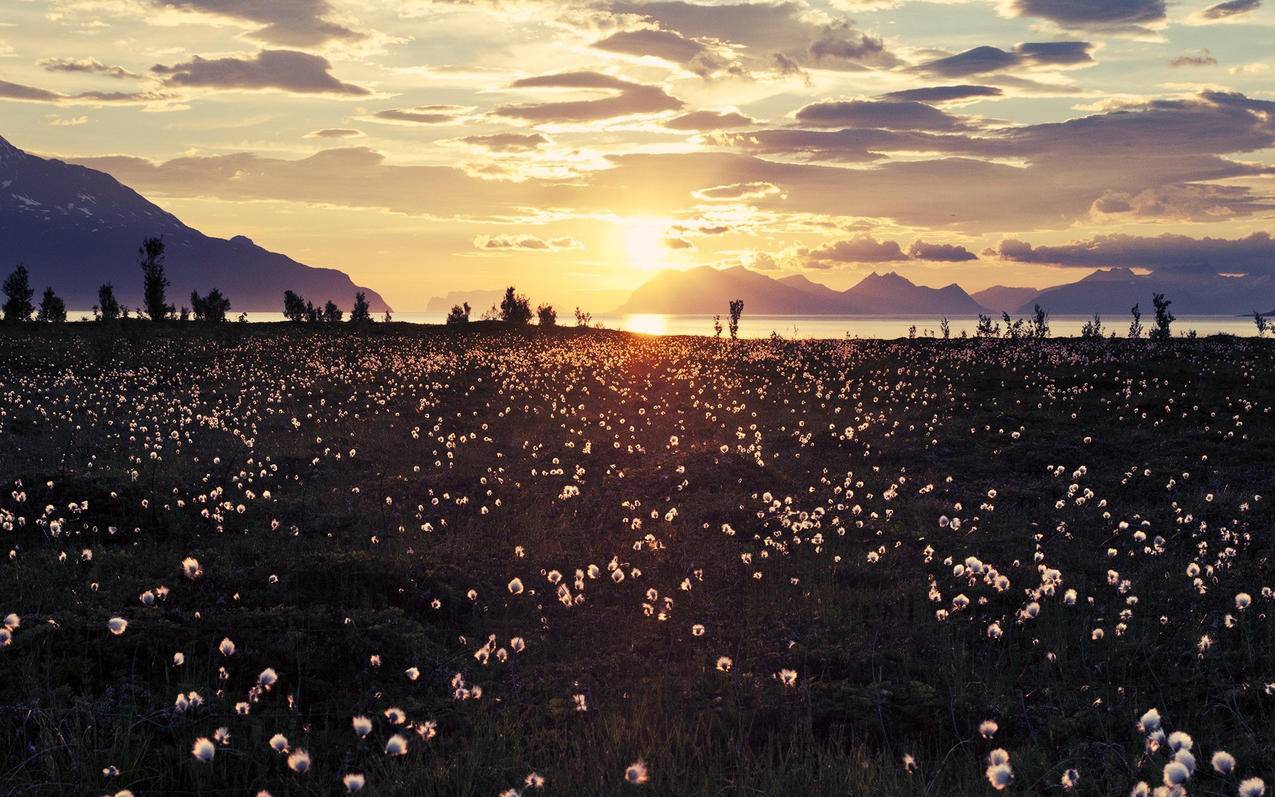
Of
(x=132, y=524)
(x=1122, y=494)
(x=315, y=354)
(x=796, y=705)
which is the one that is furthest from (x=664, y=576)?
(x=315, y=354)

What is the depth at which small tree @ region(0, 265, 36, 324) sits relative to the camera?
54756 millimetres

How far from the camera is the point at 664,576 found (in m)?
10.0

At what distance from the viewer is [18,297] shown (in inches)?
2224

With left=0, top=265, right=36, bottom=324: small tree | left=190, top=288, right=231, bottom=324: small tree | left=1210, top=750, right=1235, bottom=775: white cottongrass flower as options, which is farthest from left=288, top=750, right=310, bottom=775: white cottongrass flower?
left=0, top=265, right=36, bottom=324: small tree

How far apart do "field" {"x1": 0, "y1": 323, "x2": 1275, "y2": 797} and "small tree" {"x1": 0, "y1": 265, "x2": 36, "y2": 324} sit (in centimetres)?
4095

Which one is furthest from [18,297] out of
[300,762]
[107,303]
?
[300,762]

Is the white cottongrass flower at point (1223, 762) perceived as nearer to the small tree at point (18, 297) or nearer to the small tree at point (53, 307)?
the small tree at point (18, 297)

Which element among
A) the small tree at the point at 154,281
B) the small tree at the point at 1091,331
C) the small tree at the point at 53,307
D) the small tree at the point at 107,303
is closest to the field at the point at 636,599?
the small tree at the point at 1091,331

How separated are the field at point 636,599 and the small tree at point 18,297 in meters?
41.0

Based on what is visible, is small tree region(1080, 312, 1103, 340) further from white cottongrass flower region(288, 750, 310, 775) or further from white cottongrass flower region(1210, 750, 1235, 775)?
white cottongrass flower region(288, 750, 310, 775)

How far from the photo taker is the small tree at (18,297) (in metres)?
54.8

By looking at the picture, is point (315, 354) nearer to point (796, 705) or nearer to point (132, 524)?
point (132, 524)

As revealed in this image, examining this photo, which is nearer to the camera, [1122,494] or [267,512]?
[267,512]

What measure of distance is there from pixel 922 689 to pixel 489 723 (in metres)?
3.25
